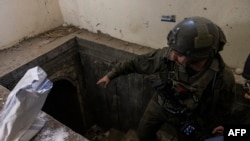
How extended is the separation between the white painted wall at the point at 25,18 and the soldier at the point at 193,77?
1.83 m

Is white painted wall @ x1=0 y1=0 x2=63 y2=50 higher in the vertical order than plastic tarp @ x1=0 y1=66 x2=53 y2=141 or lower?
higher

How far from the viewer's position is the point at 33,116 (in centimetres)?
148

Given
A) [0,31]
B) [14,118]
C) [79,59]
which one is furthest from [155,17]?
[0,31]

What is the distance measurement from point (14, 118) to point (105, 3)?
1.80 m

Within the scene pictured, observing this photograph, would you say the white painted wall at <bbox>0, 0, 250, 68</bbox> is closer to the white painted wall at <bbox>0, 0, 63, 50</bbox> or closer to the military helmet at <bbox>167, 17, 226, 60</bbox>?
the white painted wall at <bbox>0, 0, 63, 50</bbox>

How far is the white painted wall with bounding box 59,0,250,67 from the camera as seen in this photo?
192 cm

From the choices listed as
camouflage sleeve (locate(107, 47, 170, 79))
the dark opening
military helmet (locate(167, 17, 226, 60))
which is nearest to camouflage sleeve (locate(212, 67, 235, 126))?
military helmet (locate(167, 17, 226, 60))

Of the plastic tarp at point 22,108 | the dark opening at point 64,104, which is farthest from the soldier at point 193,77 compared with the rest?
the dark opening at point 64,104

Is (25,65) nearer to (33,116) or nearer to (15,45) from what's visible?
(15,45)

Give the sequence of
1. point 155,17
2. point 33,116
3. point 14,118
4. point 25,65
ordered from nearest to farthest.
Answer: point 14,118
point 33,116
point 155,17
point 25,65

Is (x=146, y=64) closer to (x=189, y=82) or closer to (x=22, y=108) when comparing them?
(x=189, y=82)

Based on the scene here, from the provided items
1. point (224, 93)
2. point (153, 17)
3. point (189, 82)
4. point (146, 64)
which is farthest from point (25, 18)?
point (224, 93)

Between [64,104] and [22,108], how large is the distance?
226 centimetres

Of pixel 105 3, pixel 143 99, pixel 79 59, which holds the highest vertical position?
pixel 105 3
